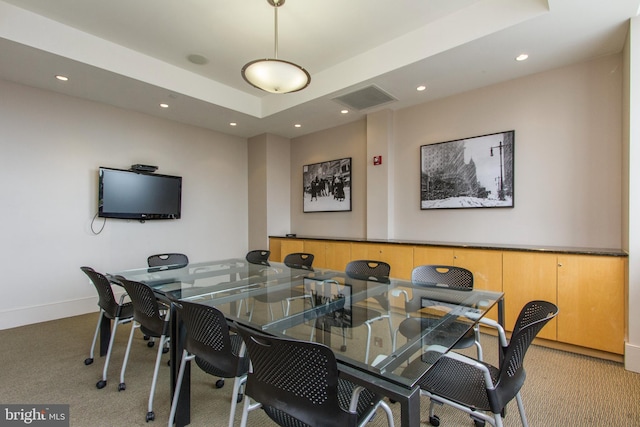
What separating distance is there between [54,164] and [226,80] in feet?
8.03

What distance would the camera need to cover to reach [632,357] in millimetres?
2453

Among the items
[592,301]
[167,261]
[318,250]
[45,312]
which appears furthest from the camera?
[318,250]

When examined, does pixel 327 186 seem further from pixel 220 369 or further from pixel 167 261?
pixel 220 369

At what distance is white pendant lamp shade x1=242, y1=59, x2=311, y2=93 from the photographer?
2.28 metres

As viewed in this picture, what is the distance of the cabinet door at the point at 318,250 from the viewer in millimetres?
4605

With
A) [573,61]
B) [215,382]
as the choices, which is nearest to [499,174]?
[573,61]

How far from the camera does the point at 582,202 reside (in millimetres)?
3082

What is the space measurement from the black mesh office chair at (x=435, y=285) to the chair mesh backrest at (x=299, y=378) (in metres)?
0.50

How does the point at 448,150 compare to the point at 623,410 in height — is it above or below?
above

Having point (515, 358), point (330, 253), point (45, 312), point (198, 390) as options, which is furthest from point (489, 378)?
point (45, 312)

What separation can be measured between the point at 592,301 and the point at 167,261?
427cm

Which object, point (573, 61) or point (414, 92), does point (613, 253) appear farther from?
point (414, 92)

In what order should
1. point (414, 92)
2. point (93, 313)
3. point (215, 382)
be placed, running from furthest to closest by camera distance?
point (93, 313)
point (414, 92)
point (215, 382)

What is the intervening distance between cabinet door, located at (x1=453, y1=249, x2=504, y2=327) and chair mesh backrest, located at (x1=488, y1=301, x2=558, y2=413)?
181 cm
